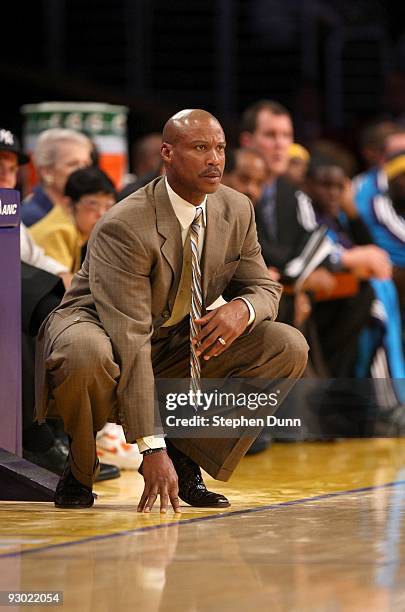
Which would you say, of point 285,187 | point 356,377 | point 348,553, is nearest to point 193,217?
point 348,553

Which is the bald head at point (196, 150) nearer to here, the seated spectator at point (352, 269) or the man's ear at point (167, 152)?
the man's ear at point (167, 152)

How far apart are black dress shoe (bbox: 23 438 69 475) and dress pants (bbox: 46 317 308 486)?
733 mm

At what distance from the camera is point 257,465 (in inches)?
213

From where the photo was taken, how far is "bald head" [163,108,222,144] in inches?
160

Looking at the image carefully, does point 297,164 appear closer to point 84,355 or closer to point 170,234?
point 170,234

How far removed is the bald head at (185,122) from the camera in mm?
4074

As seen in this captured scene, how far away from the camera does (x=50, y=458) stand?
489 cm

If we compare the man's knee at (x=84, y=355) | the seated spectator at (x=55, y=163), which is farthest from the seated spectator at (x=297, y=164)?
the man's knee at (x=84, y=355)

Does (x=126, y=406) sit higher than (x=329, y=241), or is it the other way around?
(x=329, y=241)

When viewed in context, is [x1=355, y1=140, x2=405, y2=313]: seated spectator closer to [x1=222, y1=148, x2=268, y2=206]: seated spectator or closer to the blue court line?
[x1=222, y1=148, x2=268, y2=206]: seated spectator

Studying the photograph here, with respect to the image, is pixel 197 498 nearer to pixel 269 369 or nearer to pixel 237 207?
pixel 269 369

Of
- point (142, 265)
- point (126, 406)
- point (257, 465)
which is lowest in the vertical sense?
point (257, 465)

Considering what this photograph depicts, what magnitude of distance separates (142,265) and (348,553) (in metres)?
1.15

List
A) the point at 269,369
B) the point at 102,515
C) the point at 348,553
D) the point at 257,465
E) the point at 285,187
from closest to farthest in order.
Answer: the point at 348,553, the point at 102,515, the point at 269,369, the point at 257,465, the point at 285,187
